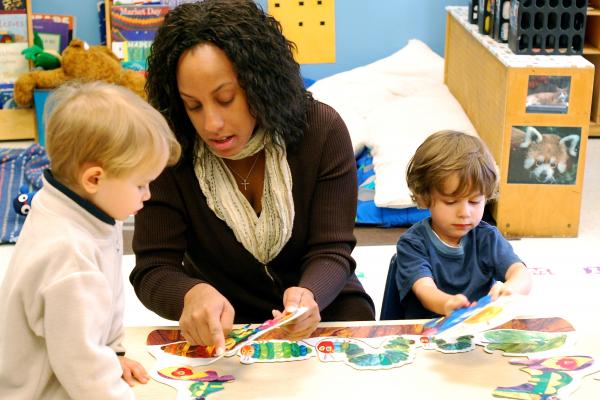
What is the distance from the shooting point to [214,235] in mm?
1567

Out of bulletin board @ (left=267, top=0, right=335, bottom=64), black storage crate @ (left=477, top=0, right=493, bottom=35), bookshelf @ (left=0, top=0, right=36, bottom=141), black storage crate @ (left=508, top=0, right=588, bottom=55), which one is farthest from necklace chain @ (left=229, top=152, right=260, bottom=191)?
bookshelf @ (left=0, top=0, right=36, bottom=141)

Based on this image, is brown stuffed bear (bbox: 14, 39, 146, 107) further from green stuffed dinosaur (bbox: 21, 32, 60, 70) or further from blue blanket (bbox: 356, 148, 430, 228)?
blue blanket (bbox: 356, 148, 430, 228)

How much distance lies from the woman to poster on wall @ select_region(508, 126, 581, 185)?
1383 millimetres

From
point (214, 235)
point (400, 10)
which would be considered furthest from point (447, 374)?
point (400, 10)

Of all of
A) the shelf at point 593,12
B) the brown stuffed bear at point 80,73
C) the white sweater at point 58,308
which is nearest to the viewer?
the white sweater at point 58,308

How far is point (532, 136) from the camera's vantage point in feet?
9.35

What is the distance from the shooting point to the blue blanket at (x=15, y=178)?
3080 mm

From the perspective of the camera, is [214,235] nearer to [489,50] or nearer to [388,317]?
[388,317]

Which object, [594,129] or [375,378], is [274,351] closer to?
[375,378]

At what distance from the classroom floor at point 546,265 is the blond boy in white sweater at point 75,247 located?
1.27 m

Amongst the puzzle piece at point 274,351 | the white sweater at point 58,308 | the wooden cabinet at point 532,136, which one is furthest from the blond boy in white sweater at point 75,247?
the wooden cabinet at point 532,136

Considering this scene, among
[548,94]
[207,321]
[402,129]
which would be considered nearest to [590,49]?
[402,129]

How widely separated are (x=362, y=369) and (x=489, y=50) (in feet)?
6.91

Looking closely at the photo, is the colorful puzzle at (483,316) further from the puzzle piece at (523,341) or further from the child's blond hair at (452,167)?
the child's blond hair at (452,167)
